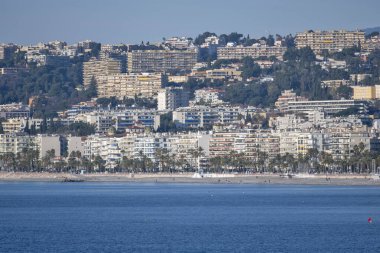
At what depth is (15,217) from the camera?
242 feet

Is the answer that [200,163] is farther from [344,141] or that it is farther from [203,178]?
[203,178]

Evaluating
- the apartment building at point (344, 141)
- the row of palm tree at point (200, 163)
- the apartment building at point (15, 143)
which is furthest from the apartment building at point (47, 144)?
the apartment building at point (344, 141)

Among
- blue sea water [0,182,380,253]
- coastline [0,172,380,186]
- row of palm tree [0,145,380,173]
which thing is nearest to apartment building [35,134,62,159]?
row of palm tree [0,145,380,173]

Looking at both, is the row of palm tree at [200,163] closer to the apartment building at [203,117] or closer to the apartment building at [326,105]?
the apartment building at [203,117]

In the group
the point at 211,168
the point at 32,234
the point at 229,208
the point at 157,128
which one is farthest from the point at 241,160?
the point at 32,234

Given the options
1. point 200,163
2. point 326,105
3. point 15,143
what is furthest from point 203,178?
point 326,105

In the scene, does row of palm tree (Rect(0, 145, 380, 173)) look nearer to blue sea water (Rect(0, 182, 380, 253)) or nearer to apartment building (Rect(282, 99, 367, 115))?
blue sea water (Rect(0, 182, 380, 253))

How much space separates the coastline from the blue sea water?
18.5m

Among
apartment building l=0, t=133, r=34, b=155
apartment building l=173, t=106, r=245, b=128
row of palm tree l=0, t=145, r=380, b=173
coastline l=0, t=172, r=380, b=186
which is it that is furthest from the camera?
apartment building l=173, t=106, r=245, b=128

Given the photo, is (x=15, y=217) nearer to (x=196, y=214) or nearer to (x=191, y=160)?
(x=196, y=214)

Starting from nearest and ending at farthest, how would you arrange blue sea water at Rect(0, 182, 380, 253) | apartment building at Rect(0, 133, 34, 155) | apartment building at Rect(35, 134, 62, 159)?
blue sea water at Rect(0, 182, 380, 253), apartment building at Rect(35, 134, 62, 159), apartment building at Rect(0, 133, 34, 155)

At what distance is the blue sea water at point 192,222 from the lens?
56656 millimetres

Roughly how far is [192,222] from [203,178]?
62260mm

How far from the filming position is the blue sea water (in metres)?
56.7
